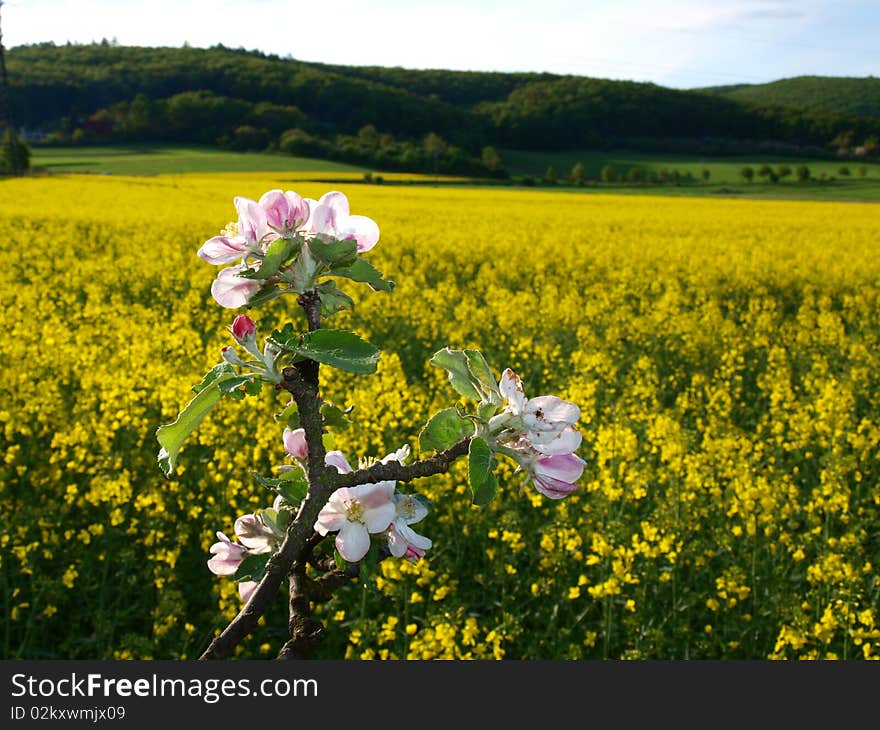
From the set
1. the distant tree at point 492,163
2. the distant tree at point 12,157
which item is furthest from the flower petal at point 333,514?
the distant tree at point 492,163

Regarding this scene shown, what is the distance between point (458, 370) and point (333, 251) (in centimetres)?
17

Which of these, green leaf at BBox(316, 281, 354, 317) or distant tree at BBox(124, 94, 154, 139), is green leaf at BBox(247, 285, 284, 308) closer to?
green leaf at BBox(316, 281, 354, 317)

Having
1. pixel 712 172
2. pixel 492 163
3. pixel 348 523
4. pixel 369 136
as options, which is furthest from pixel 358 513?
pixel 369 136

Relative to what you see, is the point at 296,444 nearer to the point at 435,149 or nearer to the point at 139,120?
the point at 435,149

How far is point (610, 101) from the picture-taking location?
91.2 meters

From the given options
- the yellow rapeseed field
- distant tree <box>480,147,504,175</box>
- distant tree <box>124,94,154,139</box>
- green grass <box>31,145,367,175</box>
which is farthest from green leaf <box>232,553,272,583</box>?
distant tree <box>124,94,154,139</box>

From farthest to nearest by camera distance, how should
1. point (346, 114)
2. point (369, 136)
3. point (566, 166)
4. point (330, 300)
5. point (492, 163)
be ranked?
1. point (346, 114)
2. point (566, 166)
3. point (369, 136)
4. point (492, 163)
5. point (330, 300)

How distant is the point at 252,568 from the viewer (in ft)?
2.93

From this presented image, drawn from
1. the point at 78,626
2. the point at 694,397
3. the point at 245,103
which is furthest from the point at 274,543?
the point at 245,103

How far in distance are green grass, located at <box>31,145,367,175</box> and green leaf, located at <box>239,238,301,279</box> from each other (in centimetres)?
5182

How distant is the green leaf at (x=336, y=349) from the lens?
0.74 meters

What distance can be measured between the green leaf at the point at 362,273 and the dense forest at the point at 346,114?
6507 centimetres

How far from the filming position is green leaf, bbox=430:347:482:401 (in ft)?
2.69

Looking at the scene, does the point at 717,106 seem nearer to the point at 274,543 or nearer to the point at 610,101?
the point at 610,101
